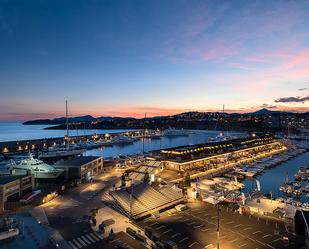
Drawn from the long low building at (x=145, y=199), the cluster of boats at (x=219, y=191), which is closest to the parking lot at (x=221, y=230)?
the long low building at (x=145, y=199)

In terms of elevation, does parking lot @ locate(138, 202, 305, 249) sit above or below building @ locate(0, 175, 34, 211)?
below

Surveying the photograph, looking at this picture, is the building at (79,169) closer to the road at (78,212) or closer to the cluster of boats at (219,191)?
the road at (78,212)

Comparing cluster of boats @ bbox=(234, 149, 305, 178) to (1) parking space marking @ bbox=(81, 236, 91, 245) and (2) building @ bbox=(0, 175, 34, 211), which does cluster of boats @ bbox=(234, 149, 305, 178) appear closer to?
(1) parking space marking @ bbox=(81, 236, 91, 245)

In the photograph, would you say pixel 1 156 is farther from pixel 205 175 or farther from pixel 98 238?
pixel 98 238

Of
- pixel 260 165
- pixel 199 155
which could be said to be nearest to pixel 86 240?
pixel 199 155

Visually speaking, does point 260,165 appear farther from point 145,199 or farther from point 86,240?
point 86,240

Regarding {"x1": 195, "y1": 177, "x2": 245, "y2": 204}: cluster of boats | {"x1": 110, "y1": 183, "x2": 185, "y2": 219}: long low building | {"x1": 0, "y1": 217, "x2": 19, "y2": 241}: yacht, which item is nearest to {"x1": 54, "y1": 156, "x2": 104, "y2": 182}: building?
{"x1": 110, "y1": 183, "x2": 185, "y2": 219}: long low building
